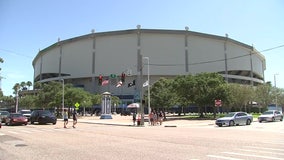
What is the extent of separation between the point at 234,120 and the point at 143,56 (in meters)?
83.3

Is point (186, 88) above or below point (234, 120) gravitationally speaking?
above

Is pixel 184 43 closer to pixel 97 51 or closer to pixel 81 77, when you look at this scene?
pixel 97 51

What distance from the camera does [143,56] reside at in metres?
115

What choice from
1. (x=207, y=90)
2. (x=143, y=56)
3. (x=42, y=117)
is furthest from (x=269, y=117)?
(x=143, y=56)

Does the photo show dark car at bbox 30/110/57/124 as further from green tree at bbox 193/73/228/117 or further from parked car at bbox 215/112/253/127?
green tree at bbox 193/73/228/117

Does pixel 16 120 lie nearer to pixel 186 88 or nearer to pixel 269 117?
pixel 186 88

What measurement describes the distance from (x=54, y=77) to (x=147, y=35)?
1884 inches

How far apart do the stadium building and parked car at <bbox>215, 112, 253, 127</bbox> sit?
7622 centimetres

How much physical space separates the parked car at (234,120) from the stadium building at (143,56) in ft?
250

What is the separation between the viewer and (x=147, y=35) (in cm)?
11594

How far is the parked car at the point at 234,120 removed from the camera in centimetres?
3319

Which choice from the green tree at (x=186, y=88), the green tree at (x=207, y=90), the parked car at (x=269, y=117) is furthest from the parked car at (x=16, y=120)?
the parked car at (x=269, y=117)

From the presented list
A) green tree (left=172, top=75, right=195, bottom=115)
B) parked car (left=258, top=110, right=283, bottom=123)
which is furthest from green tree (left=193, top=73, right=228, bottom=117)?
parked car (left=258, top=110, right=283, bottom=123)

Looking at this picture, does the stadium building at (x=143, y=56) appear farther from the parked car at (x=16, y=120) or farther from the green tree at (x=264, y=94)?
the parked car at (x=16, y=120)
